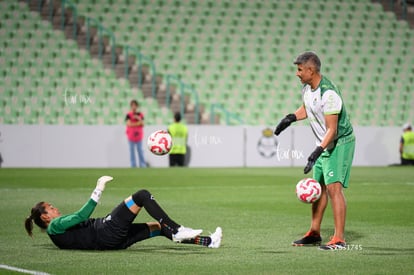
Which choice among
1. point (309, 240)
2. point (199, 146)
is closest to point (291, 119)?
point (309, 240)

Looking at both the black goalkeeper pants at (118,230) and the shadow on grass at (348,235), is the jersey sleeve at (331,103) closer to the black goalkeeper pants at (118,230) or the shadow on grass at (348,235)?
the shadow on grass at (348,235)

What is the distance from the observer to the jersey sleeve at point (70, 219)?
8.73 m

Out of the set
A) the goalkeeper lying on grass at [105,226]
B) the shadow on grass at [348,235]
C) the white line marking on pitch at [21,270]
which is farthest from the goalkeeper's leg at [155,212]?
the shadow on grass at [348,235]

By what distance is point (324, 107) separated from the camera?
945 centimetres

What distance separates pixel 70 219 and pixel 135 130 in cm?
1911

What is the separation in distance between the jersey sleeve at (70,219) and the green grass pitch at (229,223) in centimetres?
26

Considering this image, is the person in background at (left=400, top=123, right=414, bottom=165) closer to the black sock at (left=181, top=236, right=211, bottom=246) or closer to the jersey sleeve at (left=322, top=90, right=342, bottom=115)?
the jersey sleeve at (left=322, top=90, right=342, bottom=115)

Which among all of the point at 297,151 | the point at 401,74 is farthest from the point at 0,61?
the point at 401,74

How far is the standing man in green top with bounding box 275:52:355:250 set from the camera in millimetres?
9398

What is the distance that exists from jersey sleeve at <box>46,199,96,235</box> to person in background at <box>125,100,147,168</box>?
18.4 meters

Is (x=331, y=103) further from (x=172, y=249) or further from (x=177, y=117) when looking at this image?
(x=177, y=117)

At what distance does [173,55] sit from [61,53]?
13.6 ft

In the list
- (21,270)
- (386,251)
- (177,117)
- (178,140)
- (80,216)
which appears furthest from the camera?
(178,140)

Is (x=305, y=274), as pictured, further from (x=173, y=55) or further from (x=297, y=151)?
(x=173, y=55)
